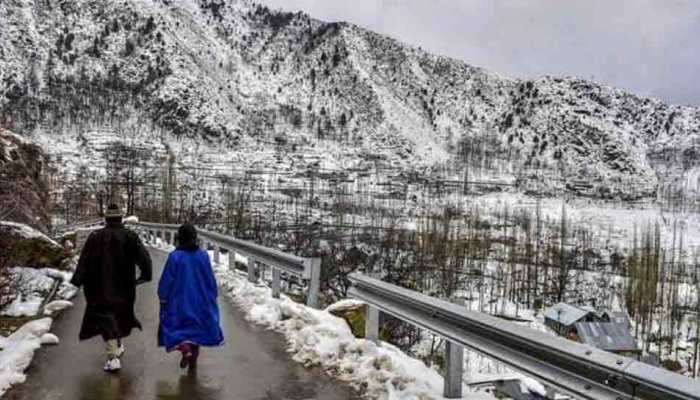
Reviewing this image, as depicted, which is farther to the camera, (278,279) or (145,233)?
(145,233)

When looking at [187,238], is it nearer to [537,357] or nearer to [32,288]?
[537,357]

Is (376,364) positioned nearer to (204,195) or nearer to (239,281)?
(239,281)

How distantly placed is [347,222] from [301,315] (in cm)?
12241

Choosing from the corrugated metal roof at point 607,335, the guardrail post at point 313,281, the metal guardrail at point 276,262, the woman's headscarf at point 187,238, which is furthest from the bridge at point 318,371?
the corrugated metal roof at point 607,335

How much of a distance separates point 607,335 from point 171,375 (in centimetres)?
6103

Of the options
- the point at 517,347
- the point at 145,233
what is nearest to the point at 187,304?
the point at 517,347

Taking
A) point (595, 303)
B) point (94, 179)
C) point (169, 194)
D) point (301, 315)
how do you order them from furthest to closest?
point (94, 179), point (595, 303), point (169, 194), point (301, 315)

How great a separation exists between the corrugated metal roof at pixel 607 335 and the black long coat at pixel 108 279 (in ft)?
186

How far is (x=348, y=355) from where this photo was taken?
306 inches

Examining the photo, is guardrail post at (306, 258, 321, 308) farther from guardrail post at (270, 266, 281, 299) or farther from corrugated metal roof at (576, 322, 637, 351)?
corrugated metal roof at (576, 322, 637, 351)

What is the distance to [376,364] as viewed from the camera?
7199 millimetres

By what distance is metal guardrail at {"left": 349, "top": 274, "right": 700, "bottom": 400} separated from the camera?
12.3 ft

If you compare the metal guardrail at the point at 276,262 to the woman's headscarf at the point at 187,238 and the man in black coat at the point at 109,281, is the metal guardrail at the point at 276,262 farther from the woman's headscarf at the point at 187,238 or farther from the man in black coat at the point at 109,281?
the man in black coat at the point at 109,281

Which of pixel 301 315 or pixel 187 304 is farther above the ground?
pixel 187 304
